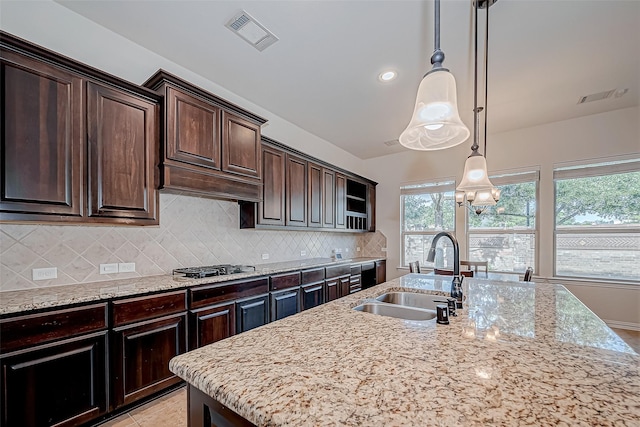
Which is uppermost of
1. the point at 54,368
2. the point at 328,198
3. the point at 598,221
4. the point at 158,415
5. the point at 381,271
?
the point at 328,198

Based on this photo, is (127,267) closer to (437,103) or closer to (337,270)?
(337,270)

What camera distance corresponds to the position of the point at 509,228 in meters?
4.40

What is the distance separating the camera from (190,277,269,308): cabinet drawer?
2312mm

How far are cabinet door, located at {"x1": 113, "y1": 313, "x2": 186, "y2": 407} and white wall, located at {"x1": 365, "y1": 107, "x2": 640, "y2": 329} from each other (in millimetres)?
4394

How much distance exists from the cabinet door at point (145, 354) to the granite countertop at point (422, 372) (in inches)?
52.5

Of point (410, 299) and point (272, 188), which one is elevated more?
point (272, 188)

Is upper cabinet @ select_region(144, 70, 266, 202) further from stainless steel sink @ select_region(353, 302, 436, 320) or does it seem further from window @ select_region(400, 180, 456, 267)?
window @ select_region(400, 180, 456, 267)

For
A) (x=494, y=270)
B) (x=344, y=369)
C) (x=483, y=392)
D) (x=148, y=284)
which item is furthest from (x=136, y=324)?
(x=494, y=270)

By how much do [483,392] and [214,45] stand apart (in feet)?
9.72

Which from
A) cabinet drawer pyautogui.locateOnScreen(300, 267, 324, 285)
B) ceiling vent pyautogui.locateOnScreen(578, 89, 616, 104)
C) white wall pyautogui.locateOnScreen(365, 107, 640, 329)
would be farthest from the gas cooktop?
ceiling vent pyautogui.locateOnScreen(578, 89, 616, 104)

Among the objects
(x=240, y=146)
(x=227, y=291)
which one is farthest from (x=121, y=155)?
(x=227, y=291)

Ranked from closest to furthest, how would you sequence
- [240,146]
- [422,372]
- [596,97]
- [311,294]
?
[422,372], [240,146], [596,97], [311,294]

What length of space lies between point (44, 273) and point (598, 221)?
20.3 ft

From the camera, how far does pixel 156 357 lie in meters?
2.07
